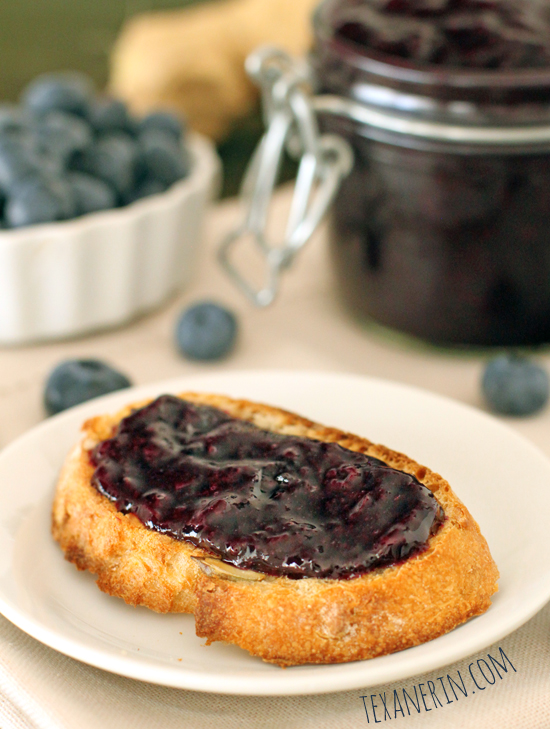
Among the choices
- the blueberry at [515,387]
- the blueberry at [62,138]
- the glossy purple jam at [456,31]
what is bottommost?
the blueberry at [515,387]

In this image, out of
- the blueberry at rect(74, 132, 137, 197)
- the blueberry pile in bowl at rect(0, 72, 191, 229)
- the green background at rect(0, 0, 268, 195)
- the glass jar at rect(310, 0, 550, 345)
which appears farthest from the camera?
the green background at rect(0, 0, 268, 195)

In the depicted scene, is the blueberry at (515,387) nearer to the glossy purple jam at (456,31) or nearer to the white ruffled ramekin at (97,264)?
the glossy purple jam at (456,31)

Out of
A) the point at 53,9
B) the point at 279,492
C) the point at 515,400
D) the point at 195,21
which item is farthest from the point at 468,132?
the point at 53,9

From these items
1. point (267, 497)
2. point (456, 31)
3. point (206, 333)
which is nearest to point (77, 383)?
point (206, 333)

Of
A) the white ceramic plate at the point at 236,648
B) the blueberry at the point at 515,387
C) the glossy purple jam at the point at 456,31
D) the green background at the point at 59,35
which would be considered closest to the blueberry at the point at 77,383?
the white ceramic plate at the point at 236,648

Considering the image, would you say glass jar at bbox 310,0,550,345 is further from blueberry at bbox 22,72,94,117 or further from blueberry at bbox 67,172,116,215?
blueberry at bbox 22,72,94,117

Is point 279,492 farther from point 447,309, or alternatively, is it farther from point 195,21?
point 195,21

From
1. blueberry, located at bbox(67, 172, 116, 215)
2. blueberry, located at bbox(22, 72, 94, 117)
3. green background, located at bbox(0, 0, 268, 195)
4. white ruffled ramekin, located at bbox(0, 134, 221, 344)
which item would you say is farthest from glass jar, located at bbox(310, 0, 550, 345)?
green background, located at bbox(0, 0, 268, 195)
